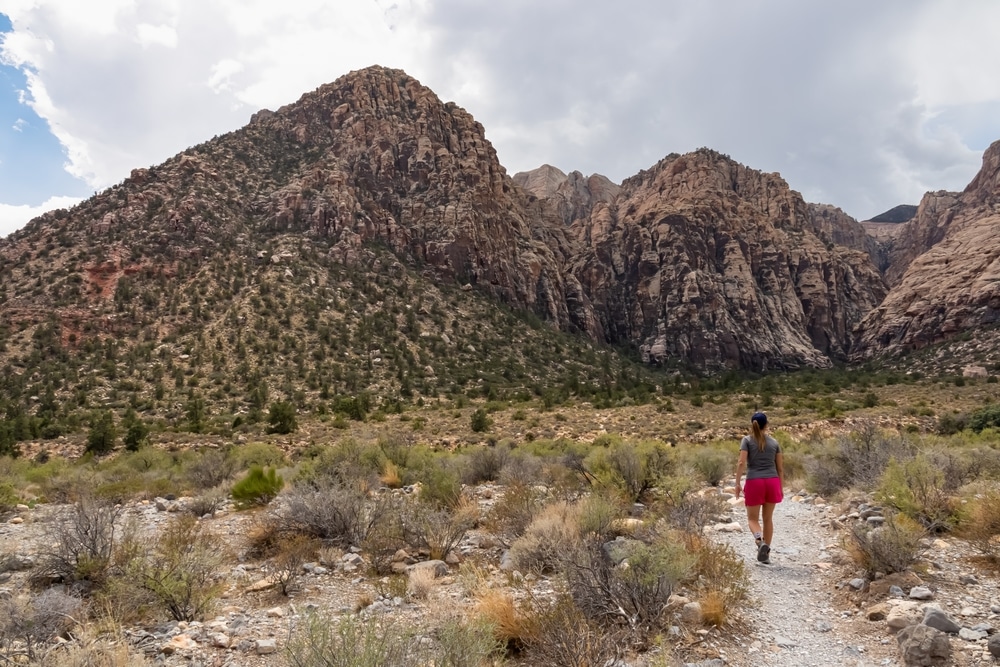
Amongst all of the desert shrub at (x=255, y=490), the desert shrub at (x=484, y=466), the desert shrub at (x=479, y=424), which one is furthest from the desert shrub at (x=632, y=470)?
the desert shrub at (x=479, y=424)

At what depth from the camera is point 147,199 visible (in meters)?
53.3

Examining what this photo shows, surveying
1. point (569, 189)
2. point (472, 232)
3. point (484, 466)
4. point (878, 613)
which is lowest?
point (484, 466)

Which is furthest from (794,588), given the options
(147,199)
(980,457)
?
(147,199)

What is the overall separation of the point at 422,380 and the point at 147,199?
37.6 m

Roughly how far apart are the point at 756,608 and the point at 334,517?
5.74 metres

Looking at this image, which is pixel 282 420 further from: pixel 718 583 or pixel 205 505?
pixel 718 583

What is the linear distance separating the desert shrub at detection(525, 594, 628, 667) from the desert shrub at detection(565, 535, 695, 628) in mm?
239

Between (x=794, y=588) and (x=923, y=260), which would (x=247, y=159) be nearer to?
(x=794, y=588)

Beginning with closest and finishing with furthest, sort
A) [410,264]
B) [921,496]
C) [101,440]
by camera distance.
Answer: [921,496], [101,440], [410,264]

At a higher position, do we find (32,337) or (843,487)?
(32,337)

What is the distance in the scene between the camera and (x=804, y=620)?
4879mm

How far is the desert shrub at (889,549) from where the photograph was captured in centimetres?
538

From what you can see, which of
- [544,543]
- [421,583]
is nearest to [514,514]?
[544,543]

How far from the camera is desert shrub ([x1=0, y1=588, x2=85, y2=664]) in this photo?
13.0 feet
